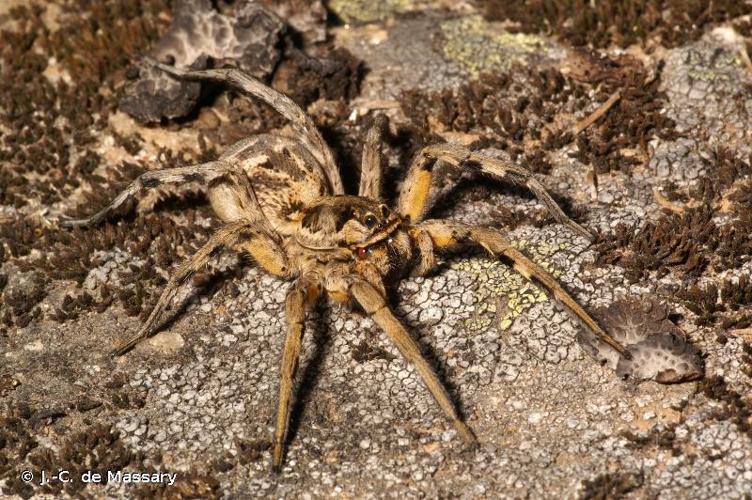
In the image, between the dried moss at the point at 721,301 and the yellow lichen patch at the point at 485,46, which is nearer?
the dried moss at the point at 721,301

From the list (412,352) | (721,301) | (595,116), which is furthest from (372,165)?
(721,301)

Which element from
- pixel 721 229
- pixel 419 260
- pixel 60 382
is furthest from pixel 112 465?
pixel 721 229

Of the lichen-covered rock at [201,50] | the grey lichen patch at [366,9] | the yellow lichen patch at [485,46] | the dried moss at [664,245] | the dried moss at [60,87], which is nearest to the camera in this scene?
the dried moss at [664,245]

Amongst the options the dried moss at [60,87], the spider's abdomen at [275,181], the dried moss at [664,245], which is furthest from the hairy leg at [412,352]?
the dried moss at [60,87]

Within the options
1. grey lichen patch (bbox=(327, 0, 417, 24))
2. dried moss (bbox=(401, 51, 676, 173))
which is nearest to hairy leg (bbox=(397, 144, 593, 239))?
dried moss (bbox=(401, 51, 676, 173))

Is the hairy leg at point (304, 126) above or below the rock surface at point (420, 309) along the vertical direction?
above

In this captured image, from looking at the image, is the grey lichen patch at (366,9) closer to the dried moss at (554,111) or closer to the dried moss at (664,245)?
the dried moss at (554,111)
